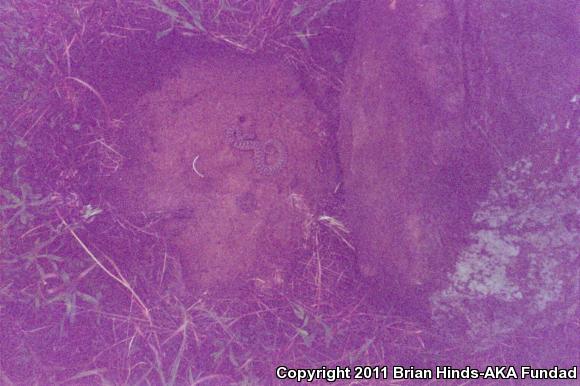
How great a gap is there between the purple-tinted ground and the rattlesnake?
0.04m

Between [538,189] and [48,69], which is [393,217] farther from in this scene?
[48,69]

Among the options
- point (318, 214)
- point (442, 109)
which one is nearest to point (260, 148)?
point (318, 214)

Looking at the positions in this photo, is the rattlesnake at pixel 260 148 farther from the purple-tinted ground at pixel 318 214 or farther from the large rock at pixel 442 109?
the large rock at pixel 442 109

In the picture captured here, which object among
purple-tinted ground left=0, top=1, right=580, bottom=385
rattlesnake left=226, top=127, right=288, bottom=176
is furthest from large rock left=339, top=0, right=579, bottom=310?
rattlesnake left=226, top=127, right=288, bottom=176

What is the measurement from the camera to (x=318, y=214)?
8.63 feet

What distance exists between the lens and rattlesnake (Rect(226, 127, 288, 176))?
264 cm

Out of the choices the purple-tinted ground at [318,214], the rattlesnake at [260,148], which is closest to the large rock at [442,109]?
the purple-tinted ground at [318,214]

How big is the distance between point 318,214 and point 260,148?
0.50 meters

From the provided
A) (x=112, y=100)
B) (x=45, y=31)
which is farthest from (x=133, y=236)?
(x=45, y=31)

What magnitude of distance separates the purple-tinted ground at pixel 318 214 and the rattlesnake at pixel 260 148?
0.04m

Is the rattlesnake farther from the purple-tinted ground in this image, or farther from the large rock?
the large rock

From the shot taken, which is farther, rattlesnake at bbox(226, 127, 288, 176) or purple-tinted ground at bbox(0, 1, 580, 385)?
rattlesnake at bbox(226, 127, 288, 176)

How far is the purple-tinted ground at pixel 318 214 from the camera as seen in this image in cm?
183

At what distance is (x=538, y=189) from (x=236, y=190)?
1528mm
